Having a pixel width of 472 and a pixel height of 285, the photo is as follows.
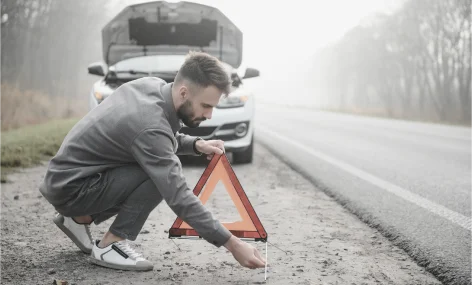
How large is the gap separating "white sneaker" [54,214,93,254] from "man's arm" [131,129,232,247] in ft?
3.22

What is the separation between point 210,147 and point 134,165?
0.50m

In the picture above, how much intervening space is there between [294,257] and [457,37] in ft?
79.0

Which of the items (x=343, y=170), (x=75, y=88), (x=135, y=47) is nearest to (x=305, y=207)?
(x=343, y=170)

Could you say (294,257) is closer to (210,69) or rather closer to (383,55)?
(210,69)

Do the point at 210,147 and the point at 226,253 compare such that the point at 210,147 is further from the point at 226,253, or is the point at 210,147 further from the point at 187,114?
the point at 226,253

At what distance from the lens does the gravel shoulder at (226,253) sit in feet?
8.94

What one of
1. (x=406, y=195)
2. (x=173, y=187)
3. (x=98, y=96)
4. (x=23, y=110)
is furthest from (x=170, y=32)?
(x=23, y=110)

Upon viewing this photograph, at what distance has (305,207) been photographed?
4480 millimetres

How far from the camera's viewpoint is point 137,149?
2.49m

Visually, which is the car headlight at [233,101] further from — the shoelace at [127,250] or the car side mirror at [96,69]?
the shoelace at [127,250]

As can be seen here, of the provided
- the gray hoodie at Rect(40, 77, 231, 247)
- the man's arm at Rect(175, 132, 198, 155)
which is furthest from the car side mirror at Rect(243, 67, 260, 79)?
the gray hoodie at Rect(40, 77, 231, 247)

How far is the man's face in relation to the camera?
2.54 metres

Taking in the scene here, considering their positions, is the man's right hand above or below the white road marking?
above

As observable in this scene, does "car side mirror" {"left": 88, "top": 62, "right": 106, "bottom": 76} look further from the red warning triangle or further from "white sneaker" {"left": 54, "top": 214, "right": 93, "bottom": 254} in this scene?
the red warning triangle
